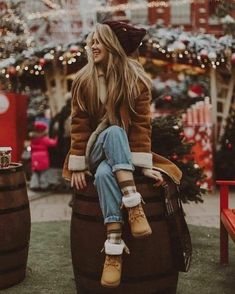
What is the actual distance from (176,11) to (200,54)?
2192cm

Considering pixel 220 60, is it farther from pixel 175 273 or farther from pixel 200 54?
pixel 175 273

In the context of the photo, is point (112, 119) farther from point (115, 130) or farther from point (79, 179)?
point (79, 179)

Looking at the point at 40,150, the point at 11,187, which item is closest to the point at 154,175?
the point at 11,187

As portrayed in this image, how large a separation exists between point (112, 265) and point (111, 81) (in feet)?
3.84

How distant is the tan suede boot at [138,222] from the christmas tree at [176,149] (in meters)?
2.58

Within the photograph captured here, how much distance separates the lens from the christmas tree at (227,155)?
10602 mm

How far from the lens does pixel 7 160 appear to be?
14.8 ft

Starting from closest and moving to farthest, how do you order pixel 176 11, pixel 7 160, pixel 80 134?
pixel 80 134, pixel 7 160, pixel 176 11

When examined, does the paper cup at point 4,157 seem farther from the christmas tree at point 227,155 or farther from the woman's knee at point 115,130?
the christmas tree at point 227,155

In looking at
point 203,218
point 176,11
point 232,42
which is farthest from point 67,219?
point 176,11

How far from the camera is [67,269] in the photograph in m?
4.91

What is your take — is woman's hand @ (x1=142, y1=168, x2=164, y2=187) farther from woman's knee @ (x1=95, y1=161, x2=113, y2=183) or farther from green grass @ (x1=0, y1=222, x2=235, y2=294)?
green grass @ (x1=0, y1=222, x2=235, y2=294)

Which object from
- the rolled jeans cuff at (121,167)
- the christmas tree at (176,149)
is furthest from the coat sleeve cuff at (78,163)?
the christmas tree at (176,149)

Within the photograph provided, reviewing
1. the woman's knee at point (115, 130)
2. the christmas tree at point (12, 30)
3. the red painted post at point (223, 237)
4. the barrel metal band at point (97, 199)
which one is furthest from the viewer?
the christmas tree at point (12, 30)
